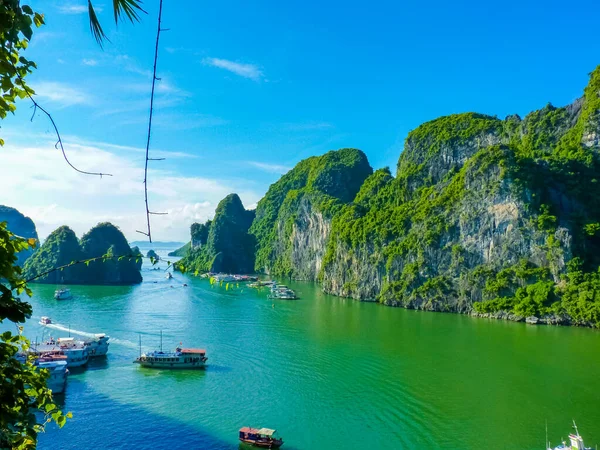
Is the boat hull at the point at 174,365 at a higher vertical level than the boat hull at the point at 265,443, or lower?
higher

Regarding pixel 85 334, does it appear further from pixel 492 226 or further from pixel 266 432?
pixel 492 226

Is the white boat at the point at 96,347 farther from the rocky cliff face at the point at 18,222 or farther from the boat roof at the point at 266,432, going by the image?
the rocky cliff face at the point at 18,222

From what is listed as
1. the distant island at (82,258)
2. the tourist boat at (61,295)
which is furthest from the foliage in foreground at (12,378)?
the distant island at (82,258)

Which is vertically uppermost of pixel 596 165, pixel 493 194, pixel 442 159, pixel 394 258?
pixel 442 159

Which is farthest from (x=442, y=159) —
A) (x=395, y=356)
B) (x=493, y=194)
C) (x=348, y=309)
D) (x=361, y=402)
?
(x=361, y=402)

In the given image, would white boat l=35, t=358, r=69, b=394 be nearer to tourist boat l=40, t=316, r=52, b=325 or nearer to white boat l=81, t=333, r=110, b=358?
white boat l=81, t=333, r=110, b=358

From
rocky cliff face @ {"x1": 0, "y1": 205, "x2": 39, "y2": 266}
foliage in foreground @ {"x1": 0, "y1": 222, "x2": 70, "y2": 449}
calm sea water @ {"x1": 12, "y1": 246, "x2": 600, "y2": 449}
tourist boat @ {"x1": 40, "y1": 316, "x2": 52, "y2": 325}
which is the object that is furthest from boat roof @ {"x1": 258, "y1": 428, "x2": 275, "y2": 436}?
rocky cliff face @ {"x1": 0, "y1": 205, "x2": 39, "y2": 266}

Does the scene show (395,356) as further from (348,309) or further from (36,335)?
(36,335)
